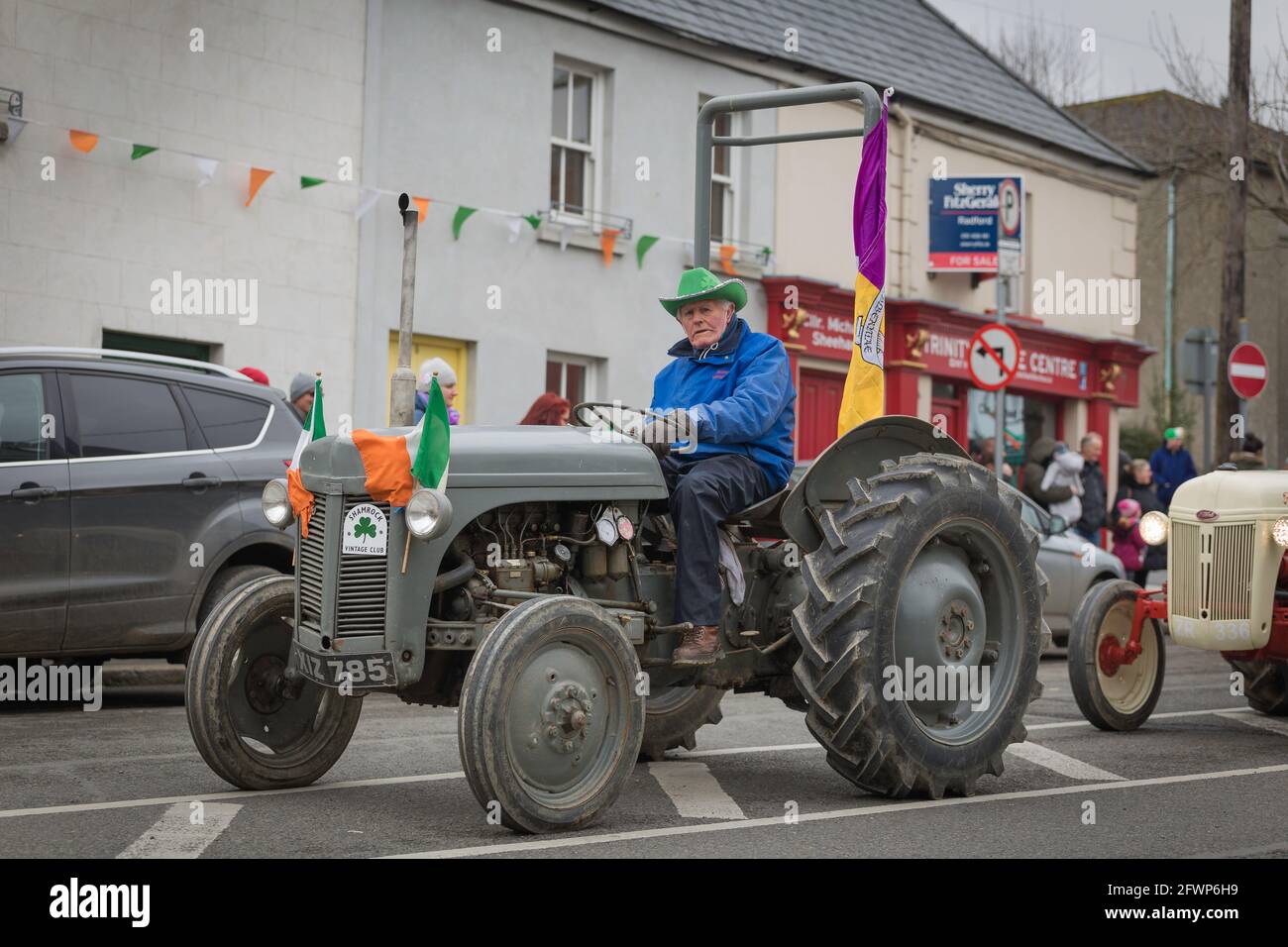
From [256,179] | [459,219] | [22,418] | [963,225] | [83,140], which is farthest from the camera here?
[963,225]

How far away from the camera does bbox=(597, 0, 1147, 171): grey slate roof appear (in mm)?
21672

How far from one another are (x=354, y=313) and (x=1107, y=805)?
11.7 meters

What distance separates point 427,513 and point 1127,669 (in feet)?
18.4

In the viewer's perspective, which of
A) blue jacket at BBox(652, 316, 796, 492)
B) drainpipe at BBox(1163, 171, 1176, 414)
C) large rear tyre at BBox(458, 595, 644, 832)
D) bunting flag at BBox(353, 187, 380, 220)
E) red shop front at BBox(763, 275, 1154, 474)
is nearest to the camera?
large rear tyre at BBox(458, 595, 644, 832)

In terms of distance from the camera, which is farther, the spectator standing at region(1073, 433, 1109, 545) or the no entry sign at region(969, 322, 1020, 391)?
the spectator standing at region(1073, 433, 1109, 545)

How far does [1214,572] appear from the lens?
9.93 metres

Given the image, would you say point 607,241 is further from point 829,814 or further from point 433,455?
point 433,455

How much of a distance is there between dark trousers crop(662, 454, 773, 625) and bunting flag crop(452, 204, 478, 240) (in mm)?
11386

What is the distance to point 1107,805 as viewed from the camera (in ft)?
24.1

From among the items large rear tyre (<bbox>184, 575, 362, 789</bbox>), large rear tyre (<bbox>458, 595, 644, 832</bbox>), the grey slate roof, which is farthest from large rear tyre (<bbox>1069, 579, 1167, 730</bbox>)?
the grey slate roof

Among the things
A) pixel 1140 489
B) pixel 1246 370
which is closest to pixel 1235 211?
pixel 1246 370

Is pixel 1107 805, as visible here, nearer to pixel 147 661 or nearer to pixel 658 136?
pixel 147 661

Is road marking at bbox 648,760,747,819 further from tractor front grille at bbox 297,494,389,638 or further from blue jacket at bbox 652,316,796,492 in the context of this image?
tractor front grille at bbox 297,494,389,638
